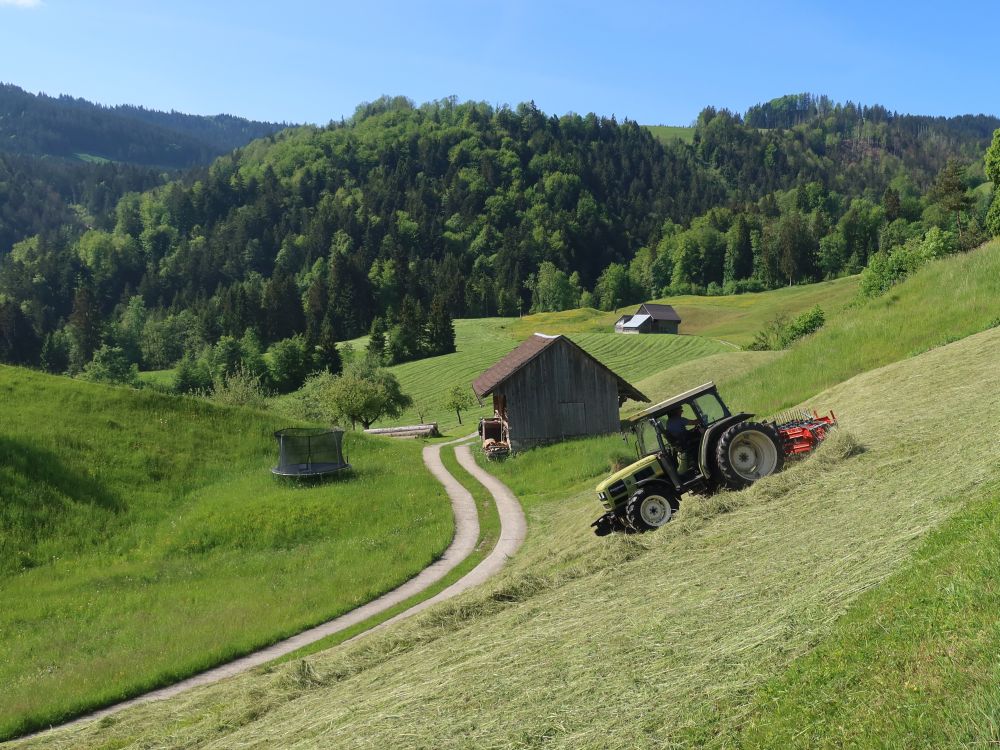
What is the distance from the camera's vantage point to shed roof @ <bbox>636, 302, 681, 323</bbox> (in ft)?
402

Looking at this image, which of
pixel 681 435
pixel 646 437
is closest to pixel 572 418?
pixel 646 437

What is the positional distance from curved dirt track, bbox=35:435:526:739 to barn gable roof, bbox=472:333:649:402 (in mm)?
8400

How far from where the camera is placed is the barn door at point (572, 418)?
45469 mm

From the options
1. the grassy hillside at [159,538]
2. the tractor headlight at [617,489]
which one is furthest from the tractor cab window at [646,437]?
the grassy hillside at [159,538]

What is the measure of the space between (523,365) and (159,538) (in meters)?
21.1

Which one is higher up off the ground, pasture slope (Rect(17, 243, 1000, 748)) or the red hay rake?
the red hay rake

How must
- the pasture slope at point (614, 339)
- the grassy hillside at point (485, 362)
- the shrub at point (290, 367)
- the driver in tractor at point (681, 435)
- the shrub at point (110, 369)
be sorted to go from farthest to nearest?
the shrub at point (290, 367), the shrub at point (110, 369), the pasture slope at point (614, 339), the grassy hillside at point (485, 362), the driver in tractor at point (681, 435)

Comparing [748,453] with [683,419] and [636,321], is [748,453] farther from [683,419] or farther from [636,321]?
[636,321]

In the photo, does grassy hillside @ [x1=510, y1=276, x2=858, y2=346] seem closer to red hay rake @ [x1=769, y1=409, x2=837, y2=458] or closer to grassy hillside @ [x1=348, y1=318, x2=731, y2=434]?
grassy hillside @ [x1=348, y1=318, x2=731, y2=434]

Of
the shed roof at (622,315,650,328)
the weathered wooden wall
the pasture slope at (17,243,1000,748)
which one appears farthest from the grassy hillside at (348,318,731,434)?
the pasture slope at (17,243,1000,748)

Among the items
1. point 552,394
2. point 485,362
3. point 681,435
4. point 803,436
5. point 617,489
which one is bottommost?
point 617,489

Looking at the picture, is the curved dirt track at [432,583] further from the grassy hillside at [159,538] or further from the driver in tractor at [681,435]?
the driver in tractor at [681,435]

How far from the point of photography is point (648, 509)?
1742 centimetres

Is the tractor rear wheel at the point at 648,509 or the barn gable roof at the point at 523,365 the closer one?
the tractor rear wheel at the point at 648,509
